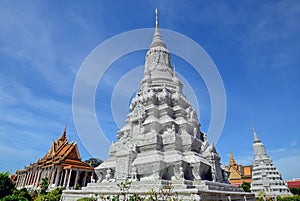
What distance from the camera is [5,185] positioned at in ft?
78.2

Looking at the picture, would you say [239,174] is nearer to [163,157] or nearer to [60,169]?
[163,157]

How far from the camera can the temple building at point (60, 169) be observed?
32625 millimetres

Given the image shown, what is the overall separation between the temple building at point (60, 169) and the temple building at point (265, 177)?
29.1 meters

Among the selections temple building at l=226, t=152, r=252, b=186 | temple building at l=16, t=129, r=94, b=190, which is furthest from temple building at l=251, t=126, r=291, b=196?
temple building at l=16, t=129, r=94, b=190

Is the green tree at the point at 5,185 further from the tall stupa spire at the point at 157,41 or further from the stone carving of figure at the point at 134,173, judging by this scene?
the tall stupa spire at the point at 157,41

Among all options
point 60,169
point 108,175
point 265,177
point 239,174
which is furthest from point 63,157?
point 239,174

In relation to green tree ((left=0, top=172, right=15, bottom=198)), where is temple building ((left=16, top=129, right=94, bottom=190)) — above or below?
above

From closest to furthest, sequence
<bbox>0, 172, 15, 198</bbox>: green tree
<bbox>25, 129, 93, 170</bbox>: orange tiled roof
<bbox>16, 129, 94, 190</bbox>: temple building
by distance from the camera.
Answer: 1. <bbox>0, 172, 15, 198</bbox>: green tree
2. <bbox>16, 129, 94, 190</bbox>: temple building
3. <bbox>25, 129, 93, 170</bbox>: orange tiled roof

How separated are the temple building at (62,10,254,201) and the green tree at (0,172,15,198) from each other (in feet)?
42.7

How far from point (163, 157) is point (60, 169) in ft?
83.7

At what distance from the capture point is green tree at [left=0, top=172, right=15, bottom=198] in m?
23.3

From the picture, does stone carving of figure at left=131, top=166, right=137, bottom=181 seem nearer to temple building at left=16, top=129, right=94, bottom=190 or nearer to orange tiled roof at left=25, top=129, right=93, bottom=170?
temple building at left=16, top=129, right=94, bottom=190

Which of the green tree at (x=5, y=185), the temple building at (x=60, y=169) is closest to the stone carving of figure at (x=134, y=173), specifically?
the green tree at (x=5, y=185)

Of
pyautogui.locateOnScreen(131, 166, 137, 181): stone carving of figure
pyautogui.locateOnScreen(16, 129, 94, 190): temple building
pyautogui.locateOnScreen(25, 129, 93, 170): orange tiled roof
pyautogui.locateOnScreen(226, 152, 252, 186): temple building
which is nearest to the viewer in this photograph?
pyautogui.locateOnScreen(131, 166, 137, 181): stone carving of figure
